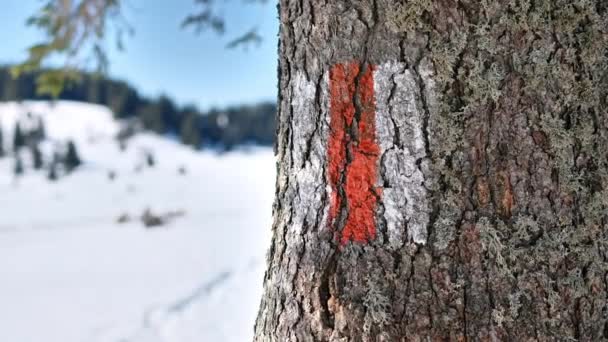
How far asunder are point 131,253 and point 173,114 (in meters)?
13.4

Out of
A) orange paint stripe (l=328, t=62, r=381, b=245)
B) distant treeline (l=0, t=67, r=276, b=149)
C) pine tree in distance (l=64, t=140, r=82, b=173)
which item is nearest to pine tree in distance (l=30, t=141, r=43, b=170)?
pine tree in distance (l=64, t=140, r=82, b=173)

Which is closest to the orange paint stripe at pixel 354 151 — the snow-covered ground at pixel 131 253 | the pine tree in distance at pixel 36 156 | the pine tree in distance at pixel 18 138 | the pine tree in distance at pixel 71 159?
the snow-covered ground at pixel 131 253

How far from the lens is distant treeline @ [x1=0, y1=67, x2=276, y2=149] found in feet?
56.9

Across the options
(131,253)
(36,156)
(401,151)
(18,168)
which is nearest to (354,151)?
(401,151)

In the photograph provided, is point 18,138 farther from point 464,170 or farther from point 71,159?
point 464,170

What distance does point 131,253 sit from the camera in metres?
5.98

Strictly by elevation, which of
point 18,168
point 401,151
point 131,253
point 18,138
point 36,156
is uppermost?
point 18,138

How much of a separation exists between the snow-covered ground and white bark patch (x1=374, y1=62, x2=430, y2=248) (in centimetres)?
68

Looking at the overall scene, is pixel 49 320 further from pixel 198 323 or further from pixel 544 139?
pixel 544 139

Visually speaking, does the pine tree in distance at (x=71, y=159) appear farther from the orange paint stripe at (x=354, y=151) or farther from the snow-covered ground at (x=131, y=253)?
the orange paint stripe at (x=354, y=151)

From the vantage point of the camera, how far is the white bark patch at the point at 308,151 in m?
1.10

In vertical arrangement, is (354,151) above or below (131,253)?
above

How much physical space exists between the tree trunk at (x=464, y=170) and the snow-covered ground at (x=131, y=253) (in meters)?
0.65

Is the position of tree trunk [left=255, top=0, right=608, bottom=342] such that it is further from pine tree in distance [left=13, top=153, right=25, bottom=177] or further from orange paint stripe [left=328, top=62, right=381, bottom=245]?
pine tree in distance [left=13, top=153, right=25, bottom=177]
